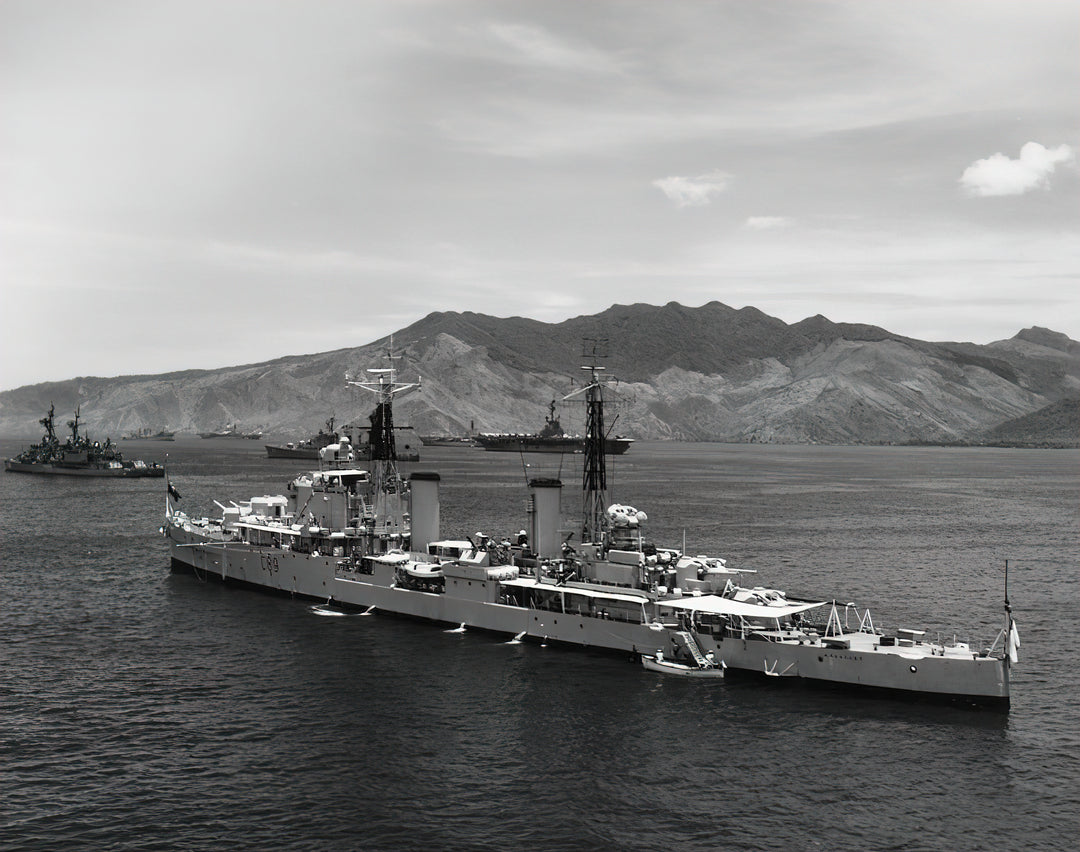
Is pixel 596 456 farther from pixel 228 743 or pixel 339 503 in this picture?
pixel 228 743

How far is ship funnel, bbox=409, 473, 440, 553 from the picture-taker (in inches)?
2350

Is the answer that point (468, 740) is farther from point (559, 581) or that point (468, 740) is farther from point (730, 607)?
point (559, 581)

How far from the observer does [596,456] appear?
53.5 metres

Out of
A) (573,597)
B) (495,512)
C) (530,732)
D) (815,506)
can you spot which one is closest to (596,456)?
(573,597)

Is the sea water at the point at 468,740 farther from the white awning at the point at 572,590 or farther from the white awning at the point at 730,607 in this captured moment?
the white awning at the point at 730,607

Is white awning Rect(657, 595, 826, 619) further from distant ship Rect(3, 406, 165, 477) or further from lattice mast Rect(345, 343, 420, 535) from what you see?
distant ship Rect(3, 406, 165, 477)

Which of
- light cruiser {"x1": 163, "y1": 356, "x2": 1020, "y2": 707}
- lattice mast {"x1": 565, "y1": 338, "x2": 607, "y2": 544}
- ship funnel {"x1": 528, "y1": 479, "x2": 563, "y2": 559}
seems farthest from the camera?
ship funnel {"x1": 528, "y1": 479, "x2": 563, "y2": 559}

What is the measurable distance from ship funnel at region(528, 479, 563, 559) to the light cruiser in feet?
0.29

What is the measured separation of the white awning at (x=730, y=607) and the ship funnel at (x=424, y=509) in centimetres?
2008

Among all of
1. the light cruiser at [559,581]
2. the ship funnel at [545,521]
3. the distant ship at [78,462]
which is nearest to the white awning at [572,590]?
the light cruiser at [559,581]

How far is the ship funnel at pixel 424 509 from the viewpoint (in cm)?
5969

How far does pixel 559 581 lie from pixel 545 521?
16.8 feet

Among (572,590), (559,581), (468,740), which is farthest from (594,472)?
(468,740)

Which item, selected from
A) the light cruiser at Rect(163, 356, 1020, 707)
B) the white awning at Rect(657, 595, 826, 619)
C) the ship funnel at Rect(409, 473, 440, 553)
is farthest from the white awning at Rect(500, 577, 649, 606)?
the ship funnel at Rect(409, 473, 440, 553)
